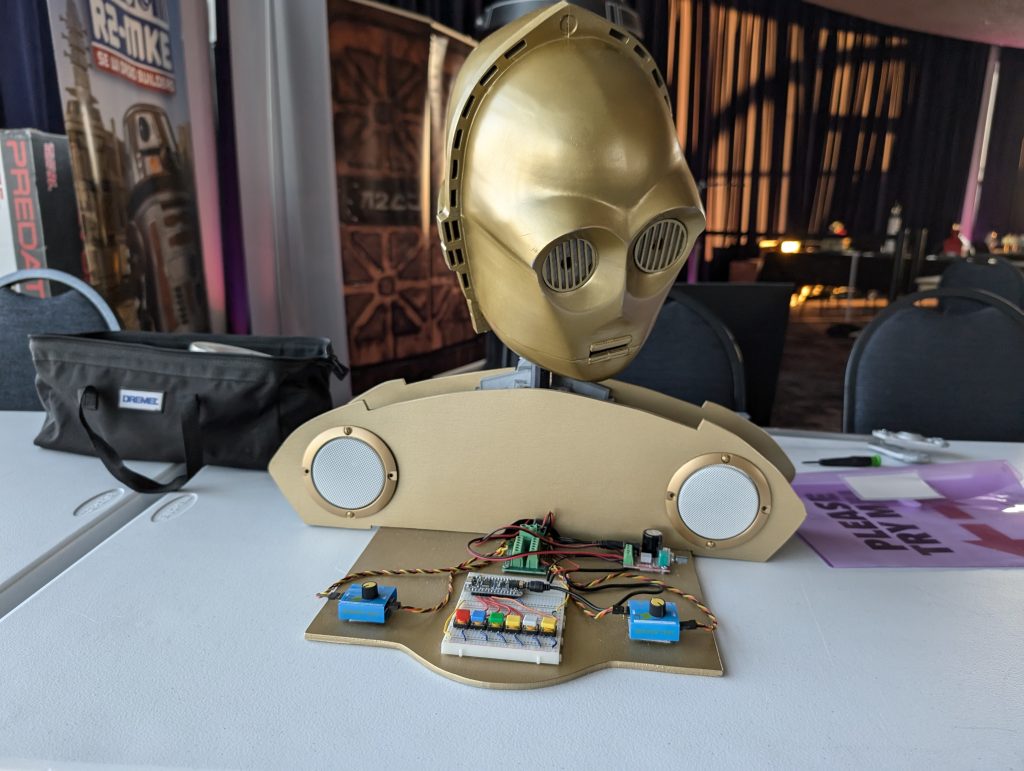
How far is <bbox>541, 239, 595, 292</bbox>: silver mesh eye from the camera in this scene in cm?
60

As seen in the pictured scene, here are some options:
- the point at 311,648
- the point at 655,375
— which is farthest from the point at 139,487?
the point at 655,375

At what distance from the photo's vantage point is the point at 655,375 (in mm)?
1448

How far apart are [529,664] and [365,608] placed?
14 cm

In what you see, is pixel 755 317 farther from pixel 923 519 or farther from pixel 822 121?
pixel 822 121

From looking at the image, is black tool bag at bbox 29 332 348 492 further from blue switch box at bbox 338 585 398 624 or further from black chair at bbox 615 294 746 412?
black chair at bbox 615 294 746 412

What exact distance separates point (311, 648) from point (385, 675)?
0.07 meters

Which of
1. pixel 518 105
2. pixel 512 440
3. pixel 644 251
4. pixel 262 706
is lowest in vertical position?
pixel 262 706

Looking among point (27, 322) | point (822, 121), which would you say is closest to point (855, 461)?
point (27, 322)

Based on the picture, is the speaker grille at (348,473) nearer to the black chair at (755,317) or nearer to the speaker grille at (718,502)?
the speaker grille at (718,502)

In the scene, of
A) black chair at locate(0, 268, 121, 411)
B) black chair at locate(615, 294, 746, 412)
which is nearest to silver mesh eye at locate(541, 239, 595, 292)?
black chair at locate(615, 294, 746, 412)

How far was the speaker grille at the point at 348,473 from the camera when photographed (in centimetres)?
73

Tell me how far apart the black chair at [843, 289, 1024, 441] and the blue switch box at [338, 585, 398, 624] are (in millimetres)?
1060

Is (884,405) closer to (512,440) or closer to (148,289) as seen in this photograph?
(512,440)

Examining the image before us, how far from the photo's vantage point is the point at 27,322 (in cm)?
142
